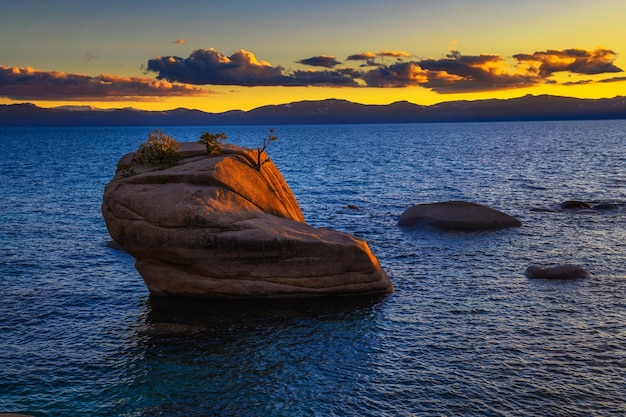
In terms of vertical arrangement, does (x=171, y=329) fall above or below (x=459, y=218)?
below

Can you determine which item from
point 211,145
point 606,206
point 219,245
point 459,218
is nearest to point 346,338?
point 219,245

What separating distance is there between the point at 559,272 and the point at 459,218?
1322cm

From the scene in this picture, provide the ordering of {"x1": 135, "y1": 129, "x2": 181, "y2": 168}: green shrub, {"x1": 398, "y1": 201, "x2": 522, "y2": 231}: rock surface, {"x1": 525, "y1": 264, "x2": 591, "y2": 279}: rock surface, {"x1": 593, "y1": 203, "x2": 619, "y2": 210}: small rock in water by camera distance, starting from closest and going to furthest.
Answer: {"x1": 525, "y1": 264, "x2": 591, "y2": 279}: rock surface, {"x1": 135, "y1": 129, "x2": 181, "y2": 168}: green shrub, {"x1": 398, "y1": 201, "x2": 522, "y2": 231}: rock surface, {"x1": 593, "y1": 203, "x2": 619, "y2": 210}: small rock in water

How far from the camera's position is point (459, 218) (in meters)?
46.6

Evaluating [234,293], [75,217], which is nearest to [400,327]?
[234,293]

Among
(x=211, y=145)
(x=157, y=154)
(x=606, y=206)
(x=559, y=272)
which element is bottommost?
(x=559, y=272)

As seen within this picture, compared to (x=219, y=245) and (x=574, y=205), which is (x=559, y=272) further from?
(x=574, y=205)

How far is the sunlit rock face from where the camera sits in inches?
1174

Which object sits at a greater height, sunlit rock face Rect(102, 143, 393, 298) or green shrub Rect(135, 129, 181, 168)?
green shrub Rect(135, 129, 181, 168)

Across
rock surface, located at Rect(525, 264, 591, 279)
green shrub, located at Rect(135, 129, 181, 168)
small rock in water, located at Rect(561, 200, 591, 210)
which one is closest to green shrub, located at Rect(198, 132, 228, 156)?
green shrub, located at Rect(135, 129, 181, 168)

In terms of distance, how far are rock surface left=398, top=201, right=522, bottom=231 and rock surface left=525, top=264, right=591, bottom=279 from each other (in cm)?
1173

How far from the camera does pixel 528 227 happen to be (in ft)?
158

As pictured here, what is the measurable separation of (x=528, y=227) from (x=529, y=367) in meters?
26.9

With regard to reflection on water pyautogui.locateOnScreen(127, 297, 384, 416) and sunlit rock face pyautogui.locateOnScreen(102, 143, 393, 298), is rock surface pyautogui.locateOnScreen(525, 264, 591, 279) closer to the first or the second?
sunlit rock face pyautogui.locateOnScreen(102, 143, 393, 298)
